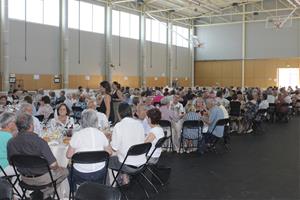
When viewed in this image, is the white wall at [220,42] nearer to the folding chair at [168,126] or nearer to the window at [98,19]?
the window at [98,19]

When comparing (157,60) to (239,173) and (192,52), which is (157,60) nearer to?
(192,52)

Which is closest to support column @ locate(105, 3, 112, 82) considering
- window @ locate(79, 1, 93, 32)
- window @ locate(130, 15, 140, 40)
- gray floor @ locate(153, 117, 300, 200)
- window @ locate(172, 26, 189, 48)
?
window @ locate(79, 1, 93, 32)

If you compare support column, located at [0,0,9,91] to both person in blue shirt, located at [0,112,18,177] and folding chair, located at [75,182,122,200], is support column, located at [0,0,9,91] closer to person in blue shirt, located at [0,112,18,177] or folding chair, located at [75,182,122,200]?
person in blue shirt, located at [0,112,18,177]

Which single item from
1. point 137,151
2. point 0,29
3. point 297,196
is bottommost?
point 297,196

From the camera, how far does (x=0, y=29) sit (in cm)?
1498

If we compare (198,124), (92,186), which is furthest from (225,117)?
(92,186)

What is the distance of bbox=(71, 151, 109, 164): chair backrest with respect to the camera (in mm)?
4082

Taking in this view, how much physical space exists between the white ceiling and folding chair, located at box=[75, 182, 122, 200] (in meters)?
20.3

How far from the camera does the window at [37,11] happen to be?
15719 millimetres

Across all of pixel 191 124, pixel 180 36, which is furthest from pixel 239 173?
pixel 180 36

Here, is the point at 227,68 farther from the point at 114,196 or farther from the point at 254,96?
the point at 114,196

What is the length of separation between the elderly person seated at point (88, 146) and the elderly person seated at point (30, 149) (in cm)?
24

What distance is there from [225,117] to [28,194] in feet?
17.1

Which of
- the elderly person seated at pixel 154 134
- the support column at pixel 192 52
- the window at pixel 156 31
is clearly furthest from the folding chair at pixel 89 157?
the support column at pixel 192 52
